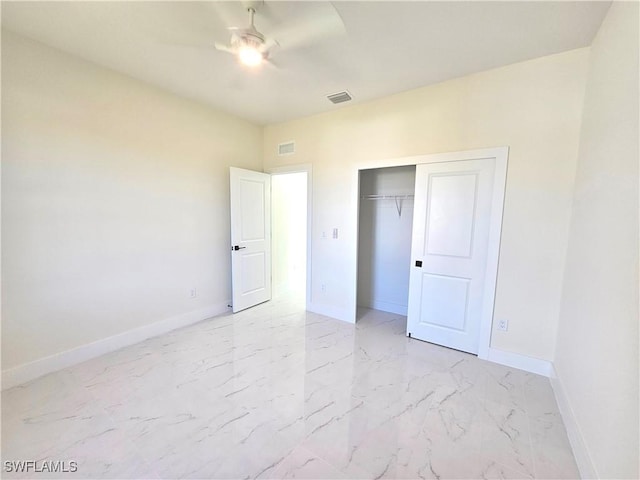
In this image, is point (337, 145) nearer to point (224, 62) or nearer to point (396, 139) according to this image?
point (396, 139)

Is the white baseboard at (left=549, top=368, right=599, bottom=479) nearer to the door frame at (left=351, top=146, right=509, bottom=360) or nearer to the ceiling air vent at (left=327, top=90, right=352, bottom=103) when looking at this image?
the door frame at (left=351, top=146, right=509, bottom=360)

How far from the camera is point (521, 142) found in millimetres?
2346

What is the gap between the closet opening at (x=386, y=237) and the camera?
376 centimetres

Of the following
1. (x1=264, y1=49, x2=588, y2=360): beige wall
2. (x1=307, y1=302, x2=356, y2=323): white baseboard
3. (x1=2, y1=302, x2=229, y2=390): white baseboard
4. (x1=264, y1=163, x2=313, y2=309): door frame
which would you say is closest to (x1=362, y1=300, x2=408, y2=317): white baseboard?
(x1=307, y1=302, x2=356, y2=323): white baseboard

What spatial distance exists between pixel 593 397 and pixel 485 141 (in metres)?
2.07

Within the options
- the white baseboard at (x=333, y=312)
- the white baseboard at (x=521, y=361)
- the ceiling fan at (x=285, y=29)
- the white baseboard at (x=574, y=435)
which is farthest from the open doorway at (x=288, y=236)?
the white baseboard at (x=574, y=435)

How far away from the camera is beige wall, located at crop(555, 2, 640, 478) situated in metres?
1.15

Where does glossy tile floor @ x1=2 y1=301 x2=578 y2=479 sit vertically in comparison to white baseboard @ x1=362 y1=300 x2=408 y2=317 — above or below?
below

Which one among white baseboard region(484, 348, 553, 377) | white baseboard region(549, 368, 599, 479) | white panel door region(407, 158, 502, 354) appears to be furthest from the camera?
white panel door region(407, 158, 502, 354)

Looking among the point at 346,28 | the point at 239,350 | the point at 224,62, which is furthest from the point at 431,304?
the point at 224,62

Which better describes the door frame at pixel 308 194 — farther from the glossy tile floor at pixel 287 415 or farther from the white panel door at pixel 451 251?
the white panel door at pixel 451 251

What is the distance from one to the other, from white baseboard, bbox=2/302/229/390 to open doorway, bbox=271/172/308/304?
1543mm

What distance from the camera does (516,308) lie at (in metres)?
2.46

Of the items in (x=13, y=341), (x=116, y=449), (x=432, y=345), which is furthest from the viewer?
(x=432, y=345)
